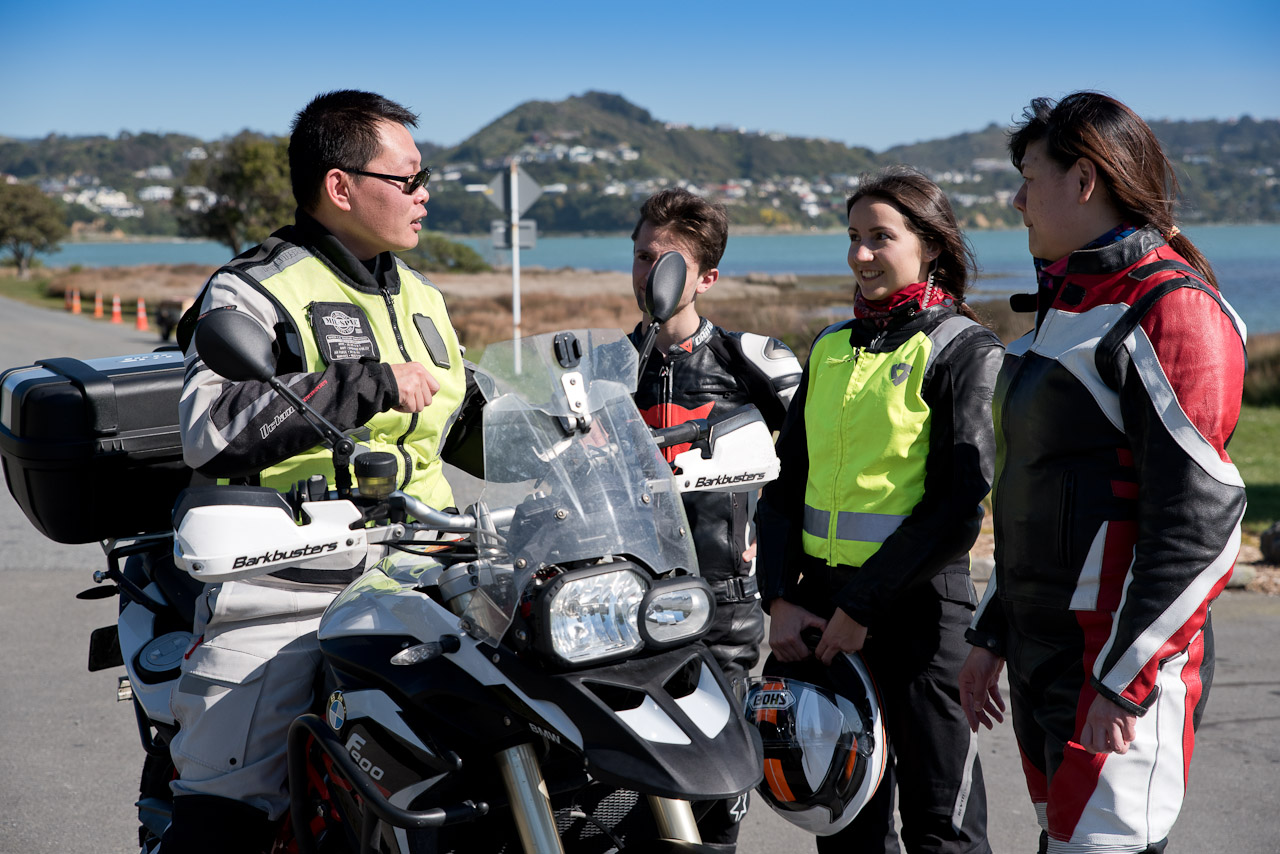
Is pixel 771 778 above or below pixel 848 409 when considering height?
below

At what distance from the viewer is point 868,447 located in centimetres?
262

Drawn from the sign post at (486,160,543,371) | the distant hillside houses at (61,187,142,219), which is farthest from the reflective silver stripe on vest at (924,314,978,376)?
the distant hillside houses at (61,187,142,219)

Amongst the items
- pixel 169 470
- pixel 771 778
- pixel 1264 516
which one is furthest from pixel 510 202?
pixel 771 778

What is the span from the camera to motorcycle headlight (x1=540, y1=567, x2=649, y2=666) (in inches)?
63.4

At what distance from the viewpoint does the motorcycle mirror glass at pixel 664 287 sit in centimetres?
193

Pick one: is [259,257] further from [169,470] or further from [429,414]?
[169,470]

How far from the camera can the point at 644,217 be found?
3.63m

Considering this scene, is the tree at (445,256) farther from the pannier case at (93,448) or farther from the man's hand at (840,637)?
the man's hand at (840,637)

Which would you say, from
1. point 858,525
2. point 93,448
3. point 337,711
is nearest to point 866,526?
point 858,525

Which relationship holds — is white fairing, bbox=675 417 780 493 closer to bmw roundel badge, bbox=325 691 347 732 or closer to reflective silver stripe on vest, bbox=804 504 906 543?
reflective silver stripe on vest, bbox=804 504 906 543

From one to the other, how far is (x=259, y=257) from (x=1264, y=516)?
322 inches

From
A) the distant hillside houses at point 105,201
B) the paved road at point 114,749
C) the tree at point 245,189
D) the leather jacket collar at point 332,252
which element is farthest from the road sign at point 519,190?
the distant hillside houses at point 105,201

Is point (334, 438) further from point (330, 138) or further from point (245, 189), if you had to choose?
point (245, 189)

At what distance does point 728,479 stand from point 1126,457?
76 centimetres
